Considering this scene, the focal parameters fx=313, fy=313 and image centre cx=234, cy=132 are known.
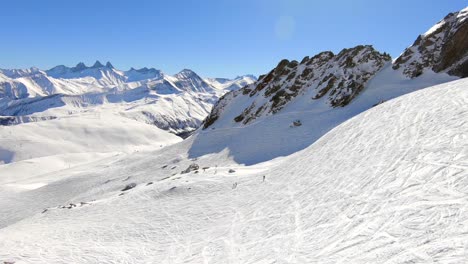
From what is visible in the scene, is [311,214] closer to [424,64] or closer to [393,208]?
[393,208]

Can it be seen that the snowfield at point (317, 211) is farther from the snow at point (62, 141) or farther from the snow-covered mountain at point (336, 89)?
→ the snow at point (62, 141)

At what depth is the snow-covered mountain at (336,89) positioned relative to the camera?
35594 mm

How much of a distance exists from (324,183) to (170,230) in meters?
7.57

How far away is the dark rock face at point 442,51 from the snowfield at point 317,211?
20194 mm

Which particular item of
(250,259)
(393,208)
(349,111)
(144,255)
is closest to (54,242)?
(144,255)

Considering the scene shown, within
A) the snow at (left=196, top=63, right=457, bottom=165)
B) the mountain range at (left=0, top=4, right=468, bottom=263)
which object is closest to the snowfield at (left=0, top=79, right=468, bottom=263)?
the mountain range at (left=0, top=4, right=468, bottom=263)

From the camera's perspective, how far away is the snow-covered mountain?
35.6 m

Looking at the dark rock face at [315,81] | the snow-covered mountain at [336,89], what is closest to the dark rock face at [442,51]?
the snow-covered mountain at [336,89]

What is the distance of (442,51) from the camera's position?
132 ft

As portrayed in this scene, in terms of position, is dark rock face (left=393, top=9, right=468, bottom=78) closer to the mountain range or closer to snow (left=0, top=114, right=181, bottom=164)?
the mountain range

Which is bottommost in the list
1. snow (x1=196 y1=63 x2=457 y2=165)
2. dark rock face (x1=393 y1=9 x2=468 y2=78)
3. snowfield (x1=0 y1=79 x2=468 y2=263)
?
snowfield (x1=0 y1=79 x2=468 y2=263)

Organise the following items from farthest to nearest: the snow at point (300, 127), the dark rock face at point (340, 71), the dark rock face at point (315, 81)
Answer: the dark rock face at point (315, 81)
the dark rock face at point (340, 71)
the snow at point (300, 127)

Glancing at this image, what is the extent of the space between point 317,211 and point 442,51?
39.6 meters

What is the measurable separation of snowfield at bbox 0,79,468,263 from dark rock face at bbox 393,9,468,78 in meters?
20.2
